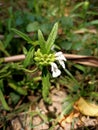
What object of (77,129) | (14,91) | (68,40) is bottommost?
(77,129)

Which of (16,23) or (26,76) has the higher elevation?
(16,23)

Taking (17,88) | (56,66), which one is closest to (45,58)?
(56,66)

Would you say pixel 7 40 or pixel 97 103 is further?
pixel 7 40

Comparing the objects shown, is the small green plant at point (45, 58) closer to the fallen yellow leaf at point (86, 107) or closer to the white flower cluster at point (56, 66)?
the white flower cluster at point (56, 66)

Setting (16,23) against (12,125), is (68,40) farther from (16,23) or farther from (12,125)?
(12,125)

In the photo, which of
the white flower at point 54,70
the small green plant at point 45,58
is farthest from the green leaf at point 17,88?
the white flower at point 54,70

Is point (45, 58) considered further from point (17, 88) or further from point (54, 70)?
point (17, 88)

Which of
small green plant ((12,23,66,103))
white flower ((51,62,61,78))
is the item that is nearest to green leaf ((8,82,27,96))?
small green plant ((12,23,66,103))

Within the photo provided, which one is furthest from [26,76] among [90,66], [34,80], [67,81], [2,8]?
[2,8]

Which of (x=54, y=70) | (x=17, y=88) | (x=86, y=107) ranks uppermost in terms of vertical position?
(x=54, y=70)

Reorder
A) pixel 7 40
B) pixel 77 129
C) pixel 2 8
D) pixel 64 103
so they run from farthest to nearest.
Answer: pixel 2 8, pixel 7 40, pixel 64 103, pixel 77 129

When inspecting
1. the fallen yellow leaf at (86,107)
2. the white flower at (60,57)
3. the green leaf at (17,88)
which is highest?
the white flower at (60,57)
